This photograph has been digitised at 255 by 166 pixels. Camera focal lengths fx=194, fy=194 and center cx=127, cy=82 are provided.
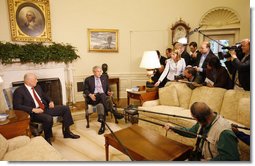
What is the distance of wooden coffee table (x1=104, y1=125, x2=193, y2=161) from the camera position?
149cm

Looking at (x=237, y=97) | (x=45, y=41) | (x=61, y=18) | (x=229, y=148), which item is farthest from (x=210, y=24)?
(x=45, y=41)

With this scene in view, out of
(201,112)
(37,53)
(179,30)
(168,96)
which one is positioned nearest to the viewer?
(201,112)

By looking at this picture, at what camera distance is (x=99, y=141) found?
7.89ft

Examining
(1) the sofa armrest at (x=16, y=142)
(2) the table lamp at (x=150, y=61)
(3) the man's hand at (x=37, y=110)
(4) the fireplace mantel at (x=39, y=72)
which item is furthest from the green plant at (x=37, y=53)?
(1) the sofa armrest at (x=16, y=142)

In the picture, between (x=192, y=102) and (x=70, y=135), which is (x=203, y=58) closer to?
(x=192, y=102)

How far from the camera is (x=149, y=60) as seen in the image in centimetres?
239

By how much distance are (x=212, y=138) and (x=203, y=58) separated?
127 centimetres

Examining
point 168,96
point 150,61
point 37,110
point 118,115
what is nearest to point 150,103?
point 168,96

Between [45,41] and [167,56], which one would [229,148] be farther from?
[45,41]

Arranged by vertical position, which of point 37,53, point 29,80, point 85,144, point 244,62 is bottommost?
point 85,144

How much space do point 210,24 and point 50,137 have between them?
7.50 feet

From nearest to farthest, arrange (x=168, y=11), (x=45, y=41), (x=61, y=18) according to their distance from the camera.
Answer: (x=168, y=11)
(x=61, y=18)
(x=45, y=41)

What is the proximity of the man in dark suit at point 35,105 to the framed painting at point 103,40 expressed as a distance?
0.88 meters

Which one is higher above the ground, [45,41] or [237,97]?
[45,41]
